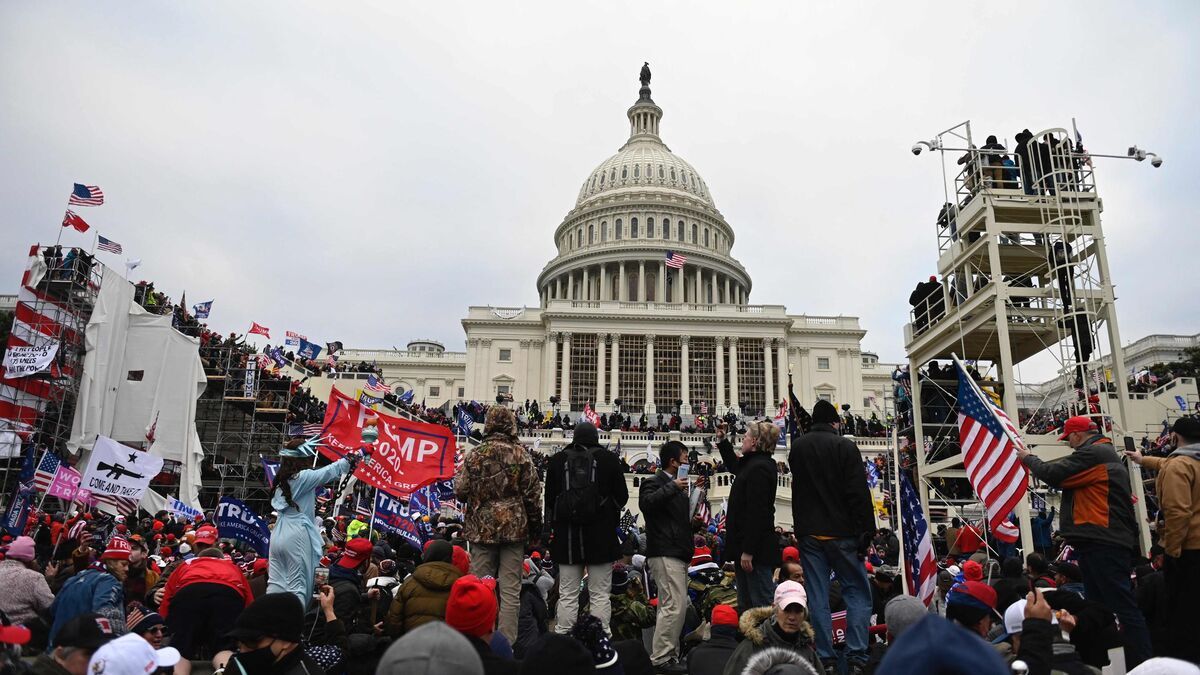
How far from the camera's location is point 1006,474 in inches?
368

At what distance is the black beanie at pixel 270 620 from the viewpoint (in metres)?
4.64

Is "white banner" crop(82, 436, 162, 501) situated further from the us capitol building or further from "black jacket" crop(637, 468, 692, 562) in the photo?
the us capitol building

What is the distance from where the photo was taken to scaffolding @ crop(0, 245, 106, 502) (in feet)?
76.2

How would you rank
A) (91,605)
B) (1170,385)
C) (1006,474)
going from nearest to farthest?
(91,605), (1006,474), (1170,385)

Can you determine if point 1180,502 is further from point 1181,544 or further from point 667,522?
point 667,522

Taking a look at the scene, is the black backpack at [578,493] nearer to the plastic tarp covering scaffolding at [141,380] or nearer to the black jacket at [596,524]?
the black jacket at [596,524]

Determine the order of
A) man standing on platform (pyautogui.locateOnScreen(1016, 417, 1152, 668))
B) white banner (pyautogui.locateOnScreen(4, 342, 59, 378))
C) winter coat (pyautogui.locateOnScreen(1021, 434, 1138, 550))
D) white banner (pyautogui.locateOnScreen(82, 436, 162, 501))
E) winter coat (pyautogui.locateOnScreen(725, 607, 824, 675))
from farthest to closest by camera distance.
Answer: white banner (pyautogui.locateOnScreen(4, 342, 59, 378)), white banner (pyautogui.locateOnScreen(82, 436, 162, 501)), winter coat (pyautogui.locateOnScreen(1021, 434, 1138, 550)), man standing on platform (pyautogui.locateOnScreen(1016, 417, 1152, 668)), winter coat (pyautogui.locateOnScreen(725, 607, 824, 675))

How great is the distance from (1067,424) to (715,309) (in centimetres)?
5617

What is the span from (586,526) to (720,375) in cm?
5325

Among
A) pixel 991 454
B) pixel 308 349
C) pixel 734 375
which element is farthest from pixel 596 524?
pixel 734 375

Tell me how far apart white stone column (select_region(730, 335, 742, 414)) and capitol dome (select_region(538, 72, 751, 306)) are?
36.7 ft

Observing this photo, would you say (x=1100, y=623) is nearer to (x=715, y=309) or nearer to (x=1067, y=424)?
(x=1067, y=424)

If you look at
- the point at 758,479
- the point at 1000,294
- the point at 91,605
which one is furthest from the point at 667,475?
the point at 1000,294

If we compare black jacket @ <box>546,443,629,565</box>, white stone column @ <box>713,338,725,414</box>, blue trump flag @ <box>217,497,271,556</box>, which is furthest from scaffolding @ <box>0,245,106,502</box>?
white stone column @ <box>713,338,725,414</box>
